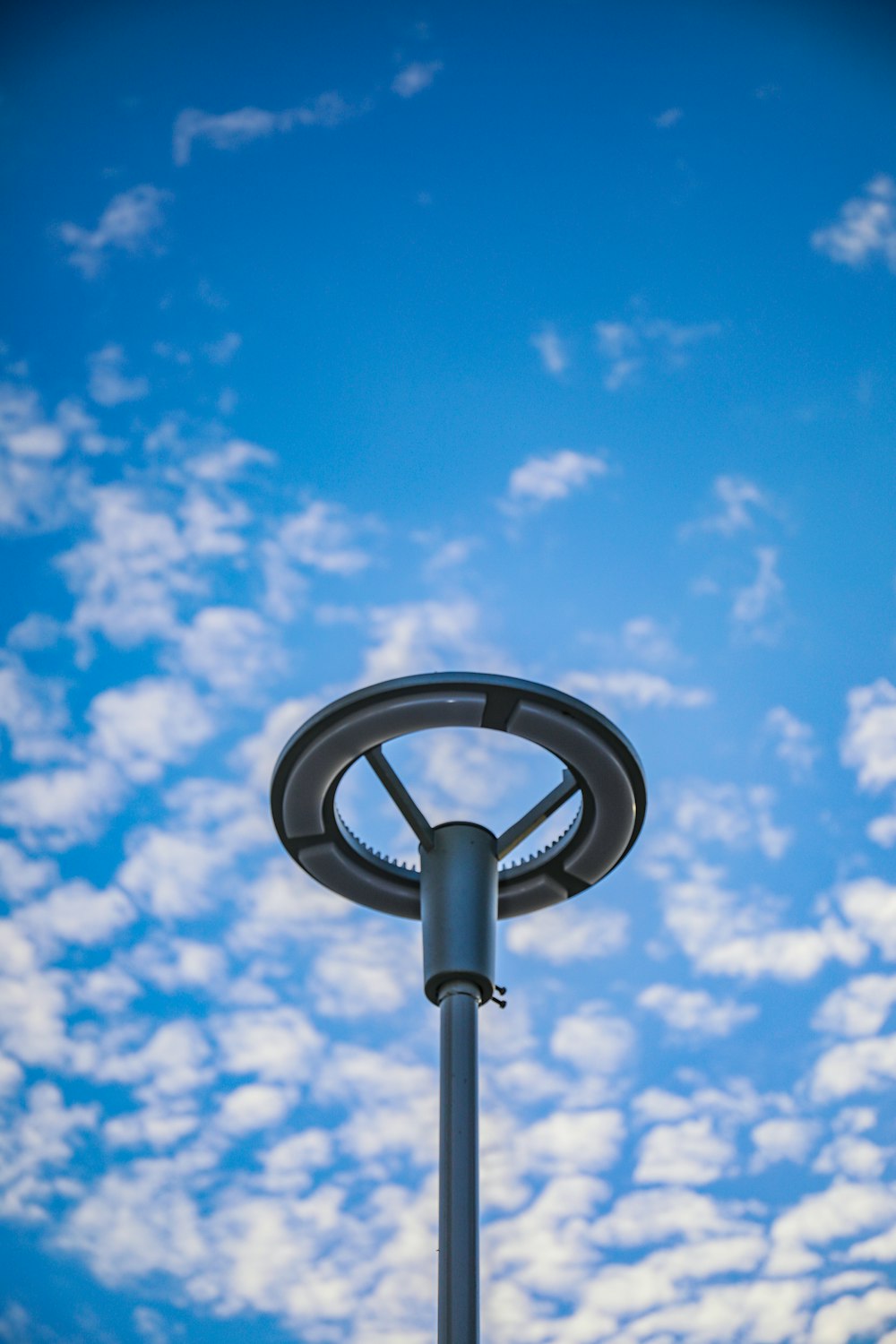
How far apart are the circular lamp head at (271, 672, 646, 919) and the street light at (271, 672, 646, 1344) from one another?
0.01 meters

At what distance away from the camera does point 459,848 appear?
14.5m

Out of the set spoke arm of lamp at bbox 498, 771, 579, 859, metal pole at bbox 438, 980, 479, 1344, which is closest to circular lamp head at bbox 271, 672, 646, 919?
spoke arm of lamp at bbox 498, 771, 579, 859

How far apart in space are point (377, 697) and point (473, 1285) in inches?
208

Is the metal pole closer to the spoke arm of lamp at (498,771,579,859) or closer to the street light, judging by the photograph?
the street light

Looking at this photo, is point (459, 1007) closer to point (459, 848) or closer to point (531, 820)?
point (459, 848)

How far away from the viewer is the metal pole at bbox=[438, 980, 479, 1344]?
11891 millimetres

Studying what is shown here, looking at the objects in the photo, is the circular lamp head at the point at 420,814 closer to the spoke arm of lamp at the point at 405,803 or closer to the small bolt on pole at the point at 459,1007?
the spoke arm of lamp at the point at 405,803

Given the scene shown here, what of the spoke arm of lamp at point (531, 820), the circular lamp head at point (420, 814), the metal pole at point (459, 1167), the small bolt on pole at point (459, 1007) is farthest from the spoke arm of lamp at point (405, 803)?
the metal pole at point (459, 1167)

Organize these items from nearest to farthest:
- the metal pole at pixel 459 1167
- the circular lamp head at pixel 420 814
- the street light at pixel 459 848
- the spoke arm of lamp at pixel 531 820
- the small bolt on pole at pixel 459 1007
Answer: the metal pole at pixel 459 1167 < the small bolt on pole at pixel 459 1007 < the street light at pixel 459 848 < the circular lamp head at pixel 420 814 < the spoke arm of lamp at pixel 531 820

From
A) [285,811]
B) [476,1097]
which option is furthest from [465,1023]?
[285,811]

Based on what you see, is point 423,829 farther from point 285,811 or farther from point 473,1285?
point 473,1285

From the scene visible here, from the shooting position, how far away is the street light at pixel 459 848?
12664mm

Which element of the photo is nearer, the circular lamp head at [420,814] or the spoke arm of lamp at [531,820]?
the circular lamp head at [420,814]

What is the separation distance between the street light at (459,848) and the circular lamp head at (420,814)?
0.01 m
